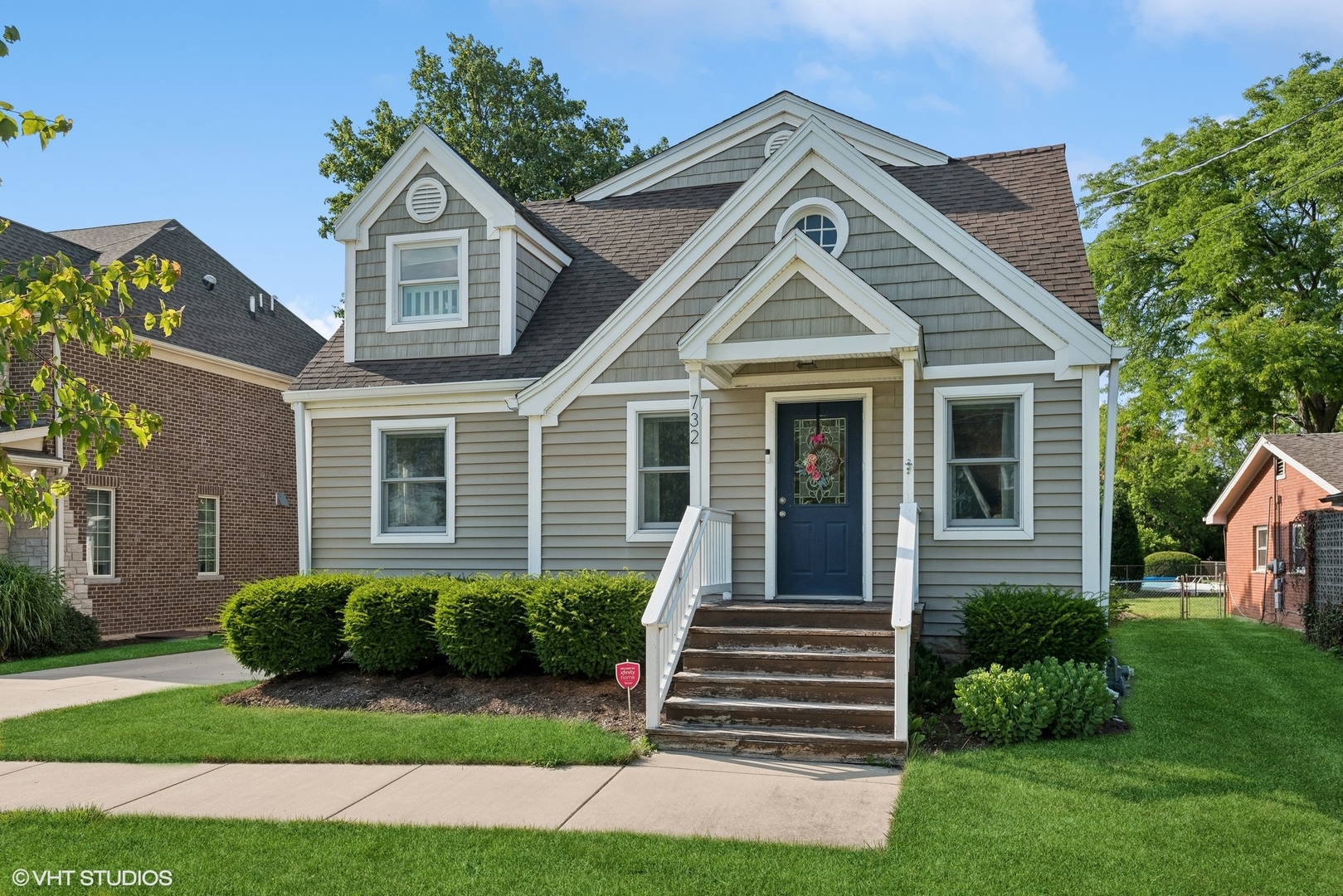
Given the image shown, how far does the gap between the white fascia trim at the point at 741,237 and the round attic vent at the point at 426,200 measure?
2.94 metres

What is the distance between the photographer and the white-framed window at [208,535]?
19.5m

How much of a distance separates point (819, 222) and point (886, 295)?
3.87 ft

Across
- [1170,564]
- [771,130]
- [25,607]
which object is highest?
[771,130]

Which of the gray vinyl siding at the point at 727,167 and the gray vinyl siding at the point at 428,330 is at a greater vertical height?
the gray vinyl siding at the point at 727,167

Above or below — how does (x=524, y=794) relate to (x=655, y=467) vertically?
below

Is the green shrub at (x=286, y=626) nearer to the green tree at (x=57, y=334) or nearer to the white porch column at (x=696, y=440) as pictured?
the white porch column at (x=696, y=440)

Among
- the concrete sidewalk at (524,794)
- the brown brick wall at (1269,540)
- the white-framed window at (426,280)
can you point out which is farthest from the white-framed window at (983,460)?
the brown brick wall at (1269,540)

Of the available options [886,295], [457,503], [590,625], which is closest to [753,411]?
[886,295]

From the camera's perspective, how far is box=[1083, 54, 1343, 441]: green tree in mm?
24766

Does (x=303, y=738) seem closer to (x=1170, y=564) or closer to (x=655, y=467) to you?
(x=655, y=467)

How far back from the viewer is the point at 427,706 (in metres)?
9.80

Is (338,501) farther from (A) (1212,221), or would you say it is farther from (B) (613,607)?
(A) (1212,221)

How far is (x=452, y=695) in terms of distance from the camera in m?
10.0

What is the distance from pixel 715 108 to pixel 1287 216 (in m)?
19.8
